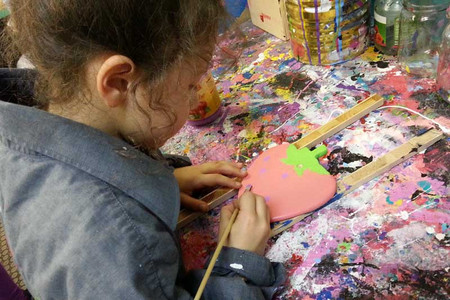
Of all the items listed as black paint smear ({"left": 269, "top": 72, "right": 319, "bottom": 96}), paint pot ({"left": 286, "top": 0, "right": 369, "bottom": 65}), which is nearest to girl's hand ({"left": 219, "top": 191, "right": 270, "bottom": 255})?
black paint smear ({"left": 269, "top": 72, "right": 319, "bottom": 96})

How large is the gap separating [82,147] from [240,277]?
0.98ft

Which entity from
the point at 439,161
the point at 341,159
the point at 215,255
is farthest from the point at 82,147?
the point at 439,161

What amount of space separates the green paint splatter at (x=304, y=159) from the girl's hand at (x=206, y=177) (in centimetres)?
10

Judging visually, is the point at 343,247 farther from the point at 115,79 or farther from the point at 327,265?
the point at 115,79

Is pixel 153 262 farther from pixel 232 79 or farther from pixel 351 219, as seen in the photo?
pixel 232 79

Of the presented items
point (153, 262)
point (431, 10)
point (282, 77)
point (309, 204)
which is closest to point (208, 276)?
point (153, 262)

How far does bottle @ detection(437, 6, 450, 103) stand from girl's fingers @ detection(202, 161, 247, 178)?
0.44m

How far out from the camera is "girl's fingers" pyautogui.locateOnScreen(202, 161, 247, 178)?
2.58ft

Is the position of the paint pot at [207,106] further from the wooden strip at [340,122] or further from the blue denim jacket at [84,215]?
the blue denim jacket at [84,215]

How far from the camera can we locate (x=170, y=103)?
57 centimetres

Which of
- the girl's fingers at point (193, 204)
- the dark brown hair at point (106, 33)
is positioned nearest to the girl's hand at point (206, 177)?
the girl's fingers at point (193, 204)

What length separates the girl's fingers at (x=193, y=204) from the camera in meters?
0.75

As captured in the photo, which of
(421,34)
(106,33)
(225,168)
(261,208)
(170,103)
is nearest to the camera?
(106,33)

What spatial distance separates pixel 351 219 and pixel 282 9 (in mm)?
674
